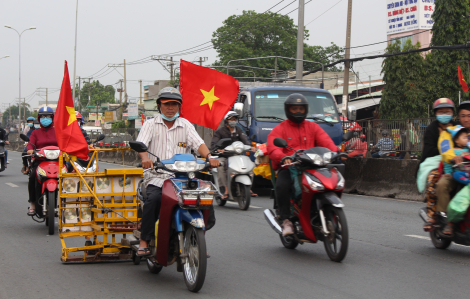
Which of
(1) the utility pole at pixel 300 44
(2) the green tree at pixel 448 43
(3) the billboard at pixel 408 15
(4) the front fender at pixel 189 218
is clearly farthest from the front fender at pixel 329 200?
(3) the billboard at pixel 408 15

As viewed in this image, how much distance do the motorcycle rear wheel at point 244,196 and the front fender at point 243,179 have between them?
8 centimetres

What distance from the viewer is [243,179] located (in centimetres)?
1087

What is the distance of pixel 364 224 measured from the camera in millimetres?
8828

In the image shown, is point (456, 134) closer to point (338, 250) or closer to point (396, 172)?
point (338, 250)

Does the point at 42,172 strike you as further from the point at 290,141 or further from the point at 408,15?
the point at 408,15

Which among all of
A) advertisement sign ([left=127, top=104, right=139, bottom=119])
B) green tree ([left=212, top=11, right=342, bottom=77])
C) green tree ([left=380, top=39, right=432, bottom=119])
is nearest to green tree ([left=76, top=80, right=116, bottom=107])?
advertisement sign ([left=127, top=104, right=139, bottom=119])

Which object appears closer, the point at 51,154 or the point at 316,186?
the point at 316,186

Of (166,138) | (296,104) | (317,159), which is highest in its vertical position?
(296,104)

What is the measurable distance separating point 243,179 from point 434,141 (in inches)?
185

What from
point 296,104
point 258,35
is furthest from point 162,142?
point 258,35

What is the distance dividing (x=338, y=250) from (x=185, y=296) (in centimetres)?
193

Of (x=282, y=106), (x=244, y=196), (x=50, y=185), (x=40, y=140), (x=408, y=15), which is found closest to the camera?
(x=50, y=185)

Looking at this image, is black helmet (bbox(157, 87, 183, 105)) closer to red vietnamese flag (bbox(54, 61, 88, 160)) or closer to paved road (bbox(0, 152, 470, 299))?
red vietnamese flag (bbox(54, 61, 88, 160))

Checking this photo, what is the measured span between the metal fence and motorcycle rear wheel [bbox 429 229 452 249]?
6434 millimetres
